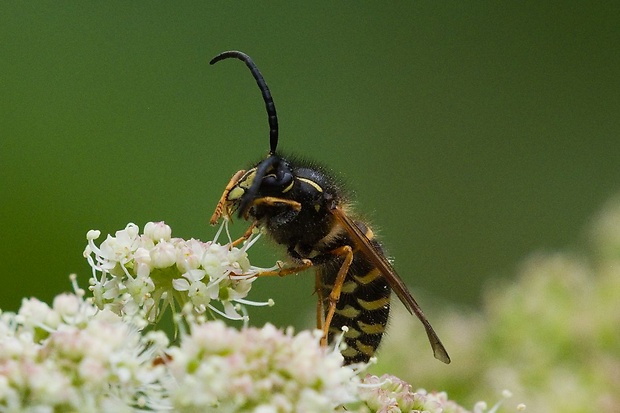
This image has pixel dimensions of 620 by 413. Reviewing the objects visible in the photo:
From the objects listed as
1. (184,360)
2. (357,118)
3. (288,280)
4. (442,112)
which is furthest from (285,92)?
(184,360)

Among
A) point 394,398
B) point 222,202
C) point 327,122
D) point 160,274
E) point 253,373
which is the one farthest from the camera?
point 327,122

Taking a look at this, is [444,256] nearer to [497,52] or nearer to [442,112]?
[442,112]

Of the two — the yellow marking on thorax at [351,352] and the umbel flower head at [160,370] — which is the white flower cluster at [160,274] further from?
the yellow marking on thorax at [351,352]

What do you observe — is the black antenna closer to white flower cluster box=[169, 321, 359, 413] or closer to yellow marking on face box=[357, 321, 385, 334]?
yellow marking on face box=[357, 321, 385, 334]

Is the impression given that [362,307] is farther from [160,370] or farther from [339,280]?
[160,370]

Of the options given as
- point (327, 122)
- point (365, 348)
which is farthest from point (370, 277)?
point (327, 122)

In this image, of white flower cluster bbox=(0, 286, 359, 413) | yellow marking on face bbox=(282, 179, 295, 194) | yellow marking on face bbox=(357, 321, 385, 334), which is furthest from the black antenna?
white flower cluster bbox=(0, 286, 359, 413)
